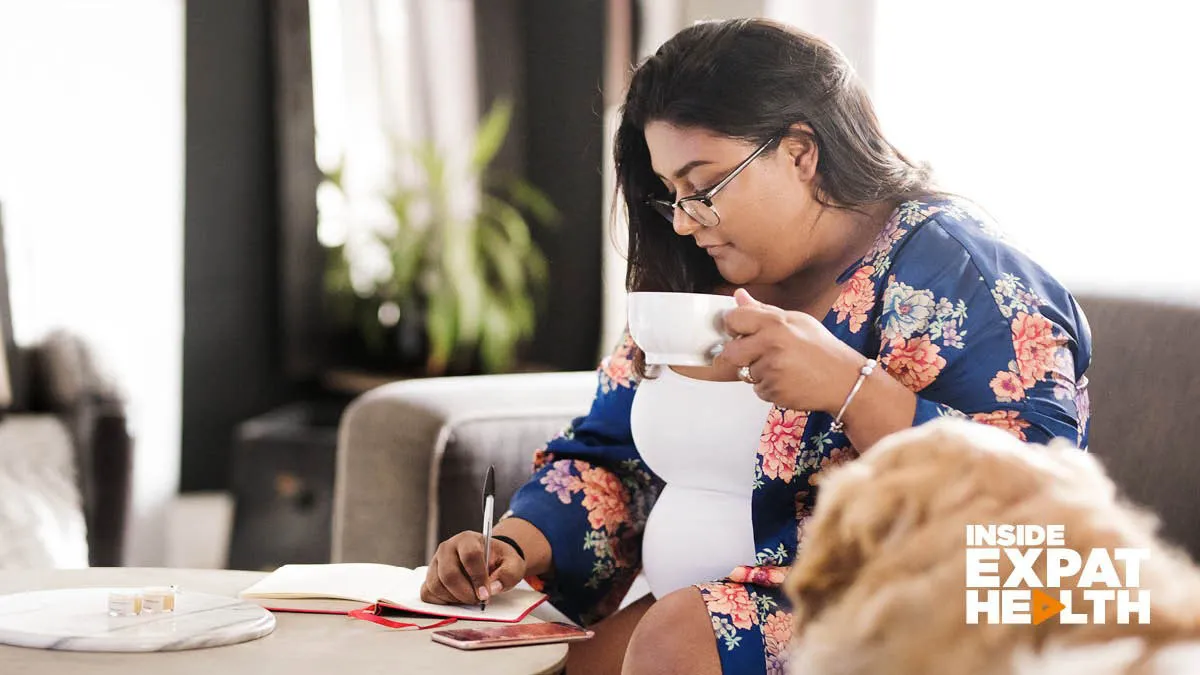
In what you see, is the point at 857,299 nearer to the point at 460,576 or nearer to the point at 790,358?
the point at 790,358

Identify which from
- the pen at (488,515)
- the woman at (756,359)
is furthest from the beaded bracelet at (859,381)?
the pen at (488,515)

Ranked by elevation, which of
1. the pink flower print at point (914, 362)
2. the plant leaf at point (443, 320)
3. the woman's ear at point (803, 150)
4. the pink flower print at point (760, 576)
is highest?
the woman's ear at point (803, 150)

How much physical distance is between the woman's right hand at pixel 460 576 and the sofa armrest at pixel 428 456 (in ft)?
1.87

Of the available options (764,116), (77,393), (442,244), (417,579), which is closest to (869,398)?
(764,116)

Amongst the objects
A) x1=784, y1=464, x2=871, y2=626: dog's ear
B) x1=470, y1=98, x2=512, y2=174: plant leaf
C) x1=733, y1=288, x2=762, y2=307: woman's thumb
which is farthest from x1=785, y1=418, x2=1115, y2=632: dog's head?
x1=470, y1=98, x2=512, y2=174: plant leaf

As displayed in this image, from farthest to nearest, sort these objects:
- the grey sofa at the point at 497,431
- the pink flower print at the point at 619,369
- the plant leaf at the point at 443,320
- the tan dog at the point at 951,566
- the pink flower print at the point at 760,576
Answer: the plant leaf at the point at 443,320, the pink flower print at the point at 619,369, the grey sofa at the point at 497,431, the pink flower print at the point at 760,576, the tan dog at the point at 951,566

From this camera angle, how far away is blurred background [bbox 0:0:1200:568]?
2.98 metres

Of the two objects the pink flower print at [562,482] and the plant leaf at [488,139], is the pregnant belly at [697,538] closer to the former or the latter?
the pink flower print at [562,482]

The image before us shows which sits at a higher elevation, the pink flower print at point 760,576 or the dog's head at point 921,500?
the dog's head at point 921,500

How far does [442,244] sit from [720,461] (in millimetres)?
2364

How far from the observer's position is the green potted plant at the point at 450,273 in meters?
3.72

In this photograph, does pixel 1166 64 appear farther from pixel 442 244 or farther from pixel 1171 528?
pixel 442 244

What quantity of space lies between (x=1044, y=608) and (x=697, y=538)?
848mm

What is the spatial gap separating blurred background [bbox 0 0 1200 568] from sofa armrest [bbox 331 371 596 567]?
977 millimetres
